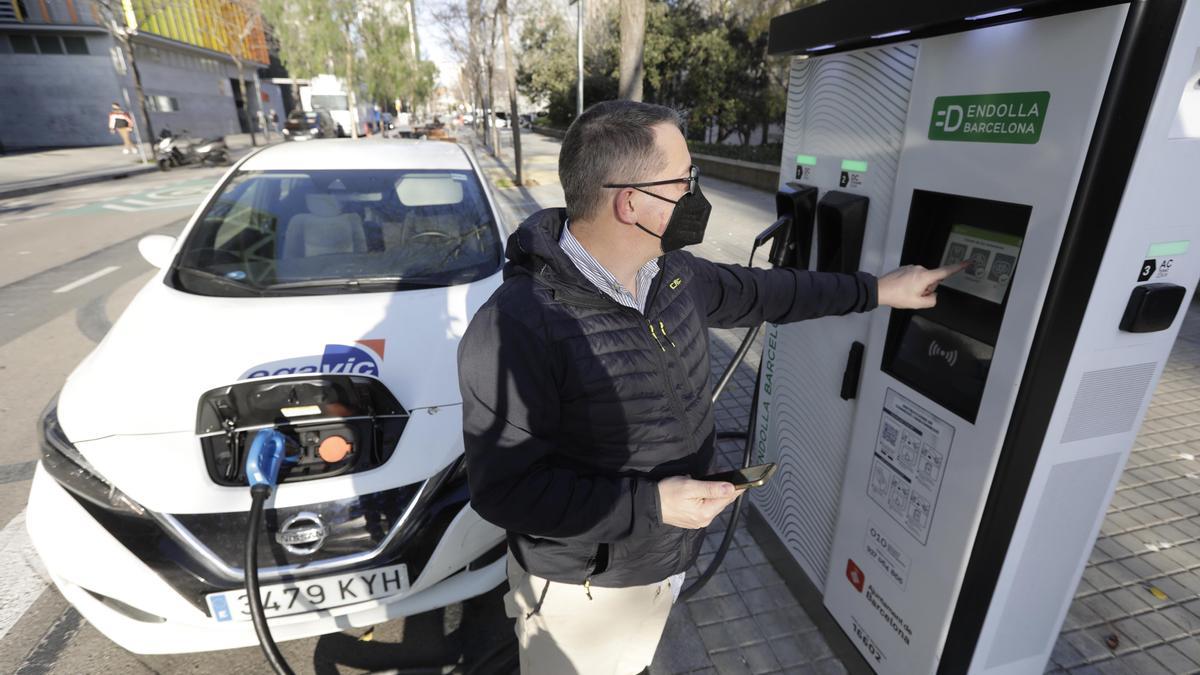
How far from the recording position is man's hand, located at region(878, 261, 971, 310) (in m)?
1.62

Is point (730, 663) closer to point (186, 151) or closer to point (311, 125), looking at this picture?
point (186, 151)

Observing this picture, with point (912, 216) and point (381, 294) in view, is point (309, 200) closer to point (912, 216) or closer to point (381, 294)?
point (381, 294)

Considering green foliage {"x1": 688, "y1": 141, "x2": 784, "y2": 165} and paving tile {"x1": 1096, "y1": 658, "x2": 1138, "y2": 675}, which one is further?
green foliage {"x1": 688, "y1": 141, "x2": 784, "y2": 165}

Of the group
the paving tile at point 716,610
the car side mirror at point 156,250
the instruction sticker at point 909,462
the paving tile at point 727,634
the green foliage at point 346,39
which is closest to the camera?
the instruction sticker at point 909,462

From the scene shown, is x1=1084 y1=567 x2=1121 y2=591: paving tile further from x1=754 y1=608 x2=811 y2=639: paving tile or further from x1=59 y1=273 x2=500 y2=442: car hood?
x1=59 y1=273 x2=500 y2=442: car hood

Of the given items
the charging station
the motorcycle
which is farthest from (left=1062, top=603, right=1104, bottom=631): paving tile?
the motorcycle

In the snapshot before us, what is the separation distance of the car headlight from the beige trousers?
1.30 meters

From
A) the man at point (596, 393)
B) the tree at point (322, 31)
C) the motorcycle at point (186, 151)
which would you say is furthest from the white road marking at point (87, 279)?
the tree at point (322, 31)

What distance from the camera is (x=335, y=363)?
2.33 meters

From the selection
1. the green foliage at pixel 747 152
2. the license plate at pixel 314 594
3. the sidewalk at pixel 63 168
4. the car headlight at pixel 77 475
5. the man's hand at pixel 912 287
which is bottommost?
the sidewalk at pixel 63 168

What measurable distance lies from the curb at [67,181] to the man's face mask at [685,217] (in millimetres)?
17990

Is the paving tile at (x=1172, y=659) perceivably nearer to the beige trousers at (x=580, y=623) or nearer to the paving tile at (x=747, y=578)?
the paving tile at (x=747, y=578)

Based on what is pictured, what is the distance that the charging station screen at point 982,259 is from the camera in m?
1.44

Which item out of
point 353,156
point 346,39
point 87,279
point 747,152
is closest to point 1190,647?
point 353,156
